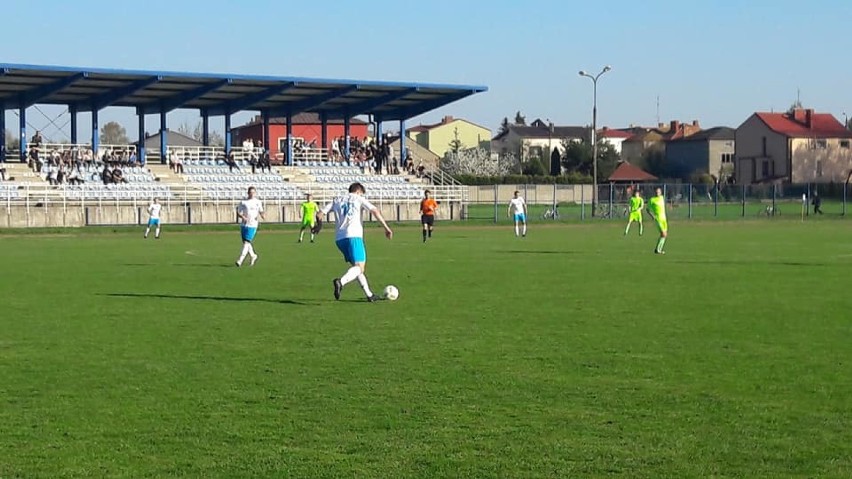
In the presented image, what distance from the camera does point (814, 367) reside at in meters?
11.5

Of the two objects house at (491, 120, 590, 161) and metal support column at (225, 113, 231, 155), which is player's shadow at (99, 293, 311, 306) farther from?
house at (491, 120, 590, 161)

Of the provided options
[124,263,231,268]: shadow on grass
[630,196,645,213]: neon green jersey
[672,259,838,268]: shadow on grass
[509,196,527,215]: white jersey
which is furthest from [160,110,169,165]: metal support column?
[672,259,838,268]: shadow on grass

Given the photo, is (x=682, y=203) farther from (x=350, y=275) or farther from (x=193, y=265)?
(x=350, y=275)

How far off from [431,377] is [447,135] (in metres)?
146

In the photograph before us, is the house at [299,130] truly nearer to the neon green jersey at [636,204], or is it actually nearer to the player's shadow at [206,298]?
the neon green jersey at [636,204]

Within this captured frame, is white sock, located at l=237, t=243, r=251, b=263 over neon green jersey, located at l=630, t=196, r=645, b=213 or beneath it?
beneath

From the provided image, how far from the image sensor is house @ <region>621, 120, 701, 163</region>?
144538mm

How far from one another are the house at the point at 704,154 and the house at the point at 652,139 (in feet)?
8.29

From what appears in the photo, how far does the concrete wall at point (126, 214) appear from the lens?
53625 millimetres

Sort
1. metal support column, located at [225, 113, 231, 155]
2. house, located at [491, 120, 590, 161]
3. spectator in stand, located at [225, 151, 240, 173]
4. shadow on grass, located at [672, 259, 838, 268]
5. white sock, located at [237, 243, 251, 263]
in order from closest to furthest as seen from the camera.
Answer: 1. shadow on grass, located at [672, 259, 838, 268]
2. white sock, located at [237, 243, 251, 263]
3. spectator in stand, located at [225, 151, 240, 173]
4. metal support column, located at [225, 113, 231, 155]
5. house, located at [491, 120, 590, 161]

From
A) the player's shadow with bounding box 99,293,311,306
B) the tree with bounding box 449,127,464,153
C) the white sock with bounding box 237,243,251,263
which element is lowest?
the player's shadow with bounding box 99,293,311,306

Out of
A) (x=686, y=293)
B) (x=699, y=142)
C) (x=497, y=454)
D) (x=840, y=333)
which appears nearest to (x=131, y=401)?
(x=497, y=454)

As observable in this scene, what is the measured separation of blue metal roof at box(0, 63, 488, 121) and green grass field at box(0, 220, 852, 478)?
3869cm

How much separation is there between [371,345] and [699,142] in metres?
129
